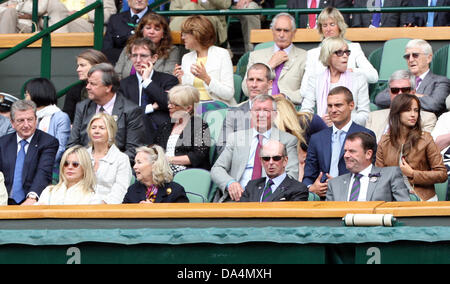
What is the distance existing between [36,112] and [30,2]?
358 centimetres

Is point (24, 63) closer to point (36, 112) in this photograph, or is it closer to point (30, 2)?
point (30, 2)

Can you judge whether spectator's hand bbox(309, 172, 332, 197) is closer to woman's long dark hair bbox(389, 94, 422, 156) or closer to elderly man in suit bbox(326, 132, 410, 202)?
elderly man in suit bbox(326, 132, 410, 202)

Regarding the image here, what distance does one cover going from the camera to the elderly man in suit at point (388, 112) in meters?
9.02

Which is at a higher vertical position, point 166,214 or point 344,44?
point 344,44

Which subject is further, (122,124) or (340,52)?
(340,52)

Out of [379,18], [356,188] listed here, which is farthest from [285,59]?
[356,188]

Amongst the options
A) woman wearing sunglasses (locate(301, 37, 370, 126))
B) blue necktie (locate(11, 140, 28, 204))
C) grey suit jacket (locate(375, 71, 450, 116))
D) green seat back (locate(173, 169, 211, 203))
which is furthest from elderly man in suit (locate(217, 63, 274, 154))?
blue necktie (locate(11, 140, 28, 204))

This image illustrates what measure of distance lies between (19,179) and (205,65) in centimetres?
221

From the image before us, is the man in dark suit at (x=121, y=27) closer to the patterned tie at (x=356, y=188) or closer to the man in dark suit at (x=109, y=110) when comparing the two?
the man in dark suit at (x=109, y=110)

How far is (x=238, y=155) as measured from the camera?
8.49 m

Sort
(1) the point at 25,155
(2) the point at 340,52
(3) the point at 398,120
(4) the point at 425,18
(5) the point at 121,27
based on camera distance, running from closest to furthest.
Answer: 1. (3) the point at 398,120
2. (1) the point at 25,155
3. (2) the point at 340,52
4. (5) the point at 121,27
5. (4) the point at 425,18

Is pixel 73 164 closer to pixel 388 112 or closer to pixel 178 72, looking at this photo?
pixel 178 72
